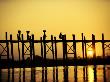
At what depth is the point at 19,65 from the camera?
22.1 m

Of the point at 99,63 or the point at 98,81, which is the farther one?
the point at 99,63

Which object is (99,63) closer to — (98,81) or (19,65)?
(19,65)

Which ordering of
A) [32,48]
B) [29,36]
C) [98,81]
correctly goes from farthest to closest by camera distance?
[29,36] < [32,48] < [98,81]

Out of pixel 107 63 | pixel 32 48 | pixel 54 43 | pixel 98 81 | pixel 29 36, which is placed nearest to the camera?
pixel 98 81

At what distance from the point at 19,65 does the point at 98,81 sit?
11.8 metres

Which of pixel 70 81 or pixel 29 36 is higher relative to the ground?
pixel 29 36

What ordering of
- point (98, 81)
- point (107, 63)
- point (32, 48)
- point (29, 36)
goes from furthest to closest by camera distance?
point (107, 63), point (29, 36), point (32, 48), point (98, 81)

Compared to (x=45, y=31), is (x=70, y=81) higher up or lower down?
lower down

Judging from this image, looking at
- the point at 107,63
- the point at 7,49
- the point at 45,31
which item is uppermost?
the point at 45,31

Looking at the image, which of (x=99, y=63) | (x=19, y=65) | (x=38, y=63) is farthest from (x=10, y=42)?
(x=99, y=63)

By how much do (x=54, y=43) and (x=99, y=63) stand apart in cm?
599

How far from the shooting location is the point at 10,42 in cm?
2058

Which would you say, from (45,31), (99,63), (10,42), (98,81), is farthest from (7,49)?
(98,81)

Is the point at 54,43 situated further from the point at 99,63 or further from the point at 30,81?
the point at 30,81
